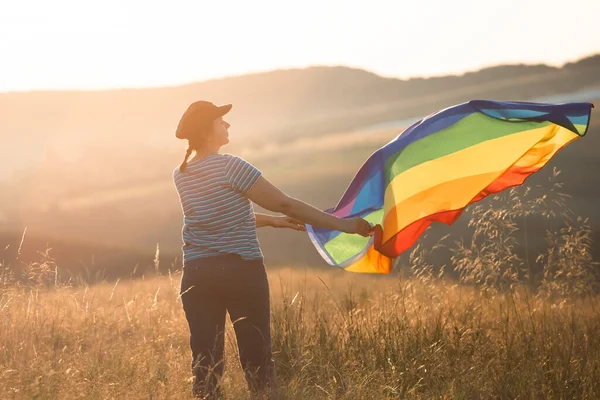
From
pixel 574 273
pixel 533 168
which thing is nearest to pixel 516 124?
pixel 533 168

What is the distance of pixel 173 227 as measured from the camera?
2461 centimetres

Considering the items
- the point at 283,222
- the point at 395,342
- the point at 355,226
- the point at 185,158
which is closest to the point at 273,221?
the point at 283,222

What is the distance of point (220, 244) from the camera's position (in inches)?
186

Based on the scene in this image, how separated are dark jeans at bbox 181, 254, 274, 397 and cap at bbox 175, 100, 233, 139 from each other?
77cm

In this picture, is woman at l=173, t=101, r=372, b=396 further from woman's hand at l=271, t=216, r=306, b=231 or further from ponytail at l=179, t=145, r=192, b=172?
woman's hand at l=271, t=216, r=306, b=231

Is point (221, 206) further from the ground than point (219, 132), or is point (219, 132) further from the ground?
point (219, 132)

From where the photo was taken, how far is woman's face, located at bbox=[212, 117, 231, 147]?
4.77 meters

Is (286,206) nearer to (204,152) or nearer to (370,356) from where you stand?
(204,152)

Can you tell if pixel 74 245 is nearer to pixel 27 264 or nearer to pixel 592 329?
pixel 27 264

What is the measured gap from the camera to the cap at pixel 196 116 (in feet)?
15.5

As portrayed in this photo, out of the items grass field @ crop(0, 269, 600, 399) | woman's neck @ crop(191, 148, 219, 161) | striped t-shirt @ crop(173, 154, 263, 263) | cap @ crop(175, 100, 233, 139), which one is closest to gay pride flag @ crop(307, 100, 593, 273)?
grass field @ crop(0, 269, 600, 399)

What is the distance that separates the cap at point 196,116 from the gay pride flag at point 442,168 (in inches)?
58.1

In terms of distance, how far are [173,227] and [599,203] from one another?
490 inches

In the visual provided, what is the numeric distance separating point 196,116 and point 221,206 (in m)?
0.55
